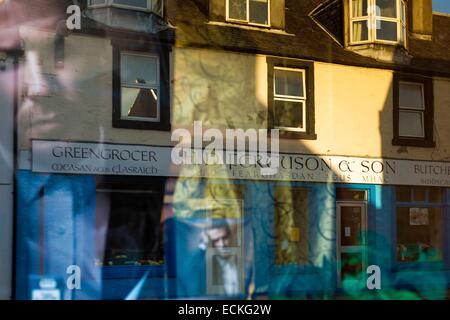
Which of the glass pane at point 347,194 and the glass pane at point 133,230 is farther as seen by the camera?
the glass pane at point 347,194

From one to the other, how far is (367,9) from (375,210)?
141cm

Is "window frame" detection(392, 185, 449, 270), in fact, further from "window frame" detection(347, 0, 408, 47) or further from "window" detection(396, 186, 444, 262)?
"window frame" detection(347, 0, 408, 47)

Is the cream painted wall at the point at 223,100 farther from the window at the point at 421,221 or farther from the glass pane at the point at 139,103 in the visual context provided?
the window at the point at 421,221

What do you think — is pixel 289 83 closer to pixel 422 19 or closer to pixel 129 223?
pixel 422 19

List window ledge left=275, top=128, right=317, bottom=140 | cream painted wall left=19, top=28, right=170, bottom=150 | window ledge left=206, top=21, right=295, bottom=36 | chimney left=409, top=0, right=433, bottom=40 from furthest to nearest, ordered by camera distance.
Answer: chimney left=409, top=0, right=433, bottom=40 < window ledge left=275, top=128, right=317, bottom=140 < window ledge left=206, top=21, right=295, bottom=36 < cream painted wall left=19, top=28, right=170, bottom=150

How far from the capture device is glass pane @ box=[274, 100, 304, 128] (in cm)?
422

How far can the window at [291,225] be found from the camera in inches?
A: 163

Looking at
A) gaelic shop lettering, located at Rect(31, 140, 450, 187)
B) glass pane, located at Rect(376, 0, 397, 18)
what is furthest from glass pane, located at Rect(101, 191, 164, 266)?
glass pane, located at Rect(376, 0, 397, 18)

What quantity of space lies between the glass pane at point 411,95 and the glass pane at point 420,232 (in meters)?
0.76

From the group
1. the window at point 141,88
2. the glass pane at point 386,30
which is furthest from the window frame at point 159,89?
the glass pane at point 386,30

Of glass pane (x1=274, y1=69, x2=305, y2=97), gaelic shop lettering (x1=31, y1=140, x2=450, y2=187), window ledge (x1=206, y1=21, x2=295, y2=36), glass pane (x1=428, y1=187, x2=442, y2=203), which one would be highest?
window ledge (x1=206, y1=21, x2=295, y2=36)

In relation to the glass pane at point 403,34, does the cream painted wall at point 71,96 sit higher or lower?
lower

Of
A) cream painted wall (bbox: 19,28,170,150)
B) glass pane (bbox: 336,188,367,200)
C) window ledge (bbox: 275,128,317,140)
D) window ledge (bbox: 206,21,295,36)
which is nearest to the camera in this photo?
cream painted wall (bbox: 19,28,170,150)
